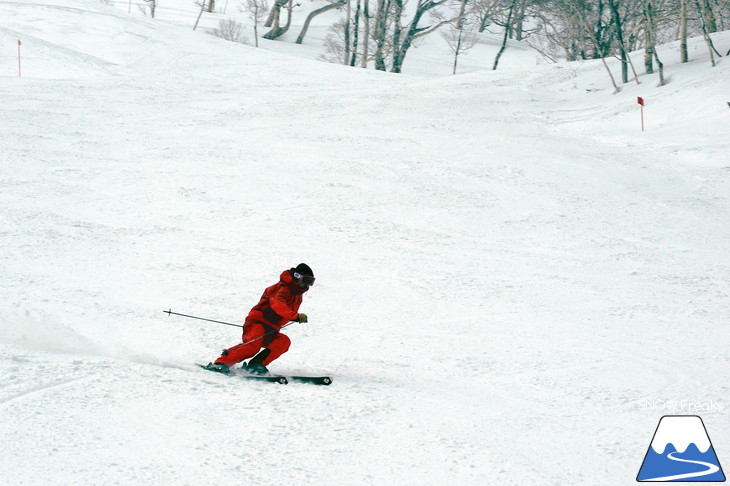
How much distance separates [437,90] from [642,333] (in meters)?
15.5

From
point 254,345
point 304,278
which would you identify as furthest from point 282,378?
point 304,278

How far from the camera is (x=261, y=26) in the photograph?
48.2 metres

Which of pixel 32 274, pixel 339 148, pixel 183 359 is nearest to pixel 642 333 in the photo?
pixel 183 359

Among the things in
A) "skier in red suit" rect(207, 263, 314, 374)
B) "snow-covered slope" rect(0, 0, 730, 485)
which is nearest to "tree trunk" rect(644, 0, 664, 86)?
"snow-covered slope" rect(0, 0, 730, 485)

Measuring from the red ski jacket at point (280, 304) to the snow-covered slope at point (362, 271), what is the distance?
0.59m

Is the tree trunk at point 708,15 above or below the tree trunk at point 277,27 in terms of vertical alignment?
below

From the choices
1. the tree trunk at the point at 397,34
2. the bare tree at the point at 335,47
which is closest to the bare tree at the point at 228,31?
the bare tree at the point at 335,47

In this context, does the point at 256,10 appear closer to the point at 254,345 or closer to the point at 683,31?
the point at 683,31

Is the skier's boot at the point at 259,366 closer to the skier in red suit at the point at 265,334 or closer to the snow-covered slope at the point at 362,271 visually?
the skier in red suit at the point at 265,334

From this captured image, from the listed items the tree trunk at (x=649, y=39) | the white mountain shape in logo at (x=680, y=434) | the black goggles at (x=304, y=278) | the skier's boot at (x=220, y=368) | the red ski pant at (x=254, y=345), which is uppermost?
the tree trunk at (x=649, y=39)

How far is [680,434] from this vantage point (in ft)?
19.3

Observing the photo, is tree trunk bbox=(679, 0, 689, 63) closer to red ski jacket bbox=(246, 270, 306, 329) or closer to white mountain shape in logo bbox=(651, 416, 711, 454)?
white mountain shape in logo bbox=(651, 416, 711, 454)

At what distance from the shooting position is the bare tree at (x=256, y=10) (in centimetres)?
4184

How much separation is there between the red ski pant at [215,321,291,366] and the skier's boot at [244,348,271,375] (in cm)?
3
